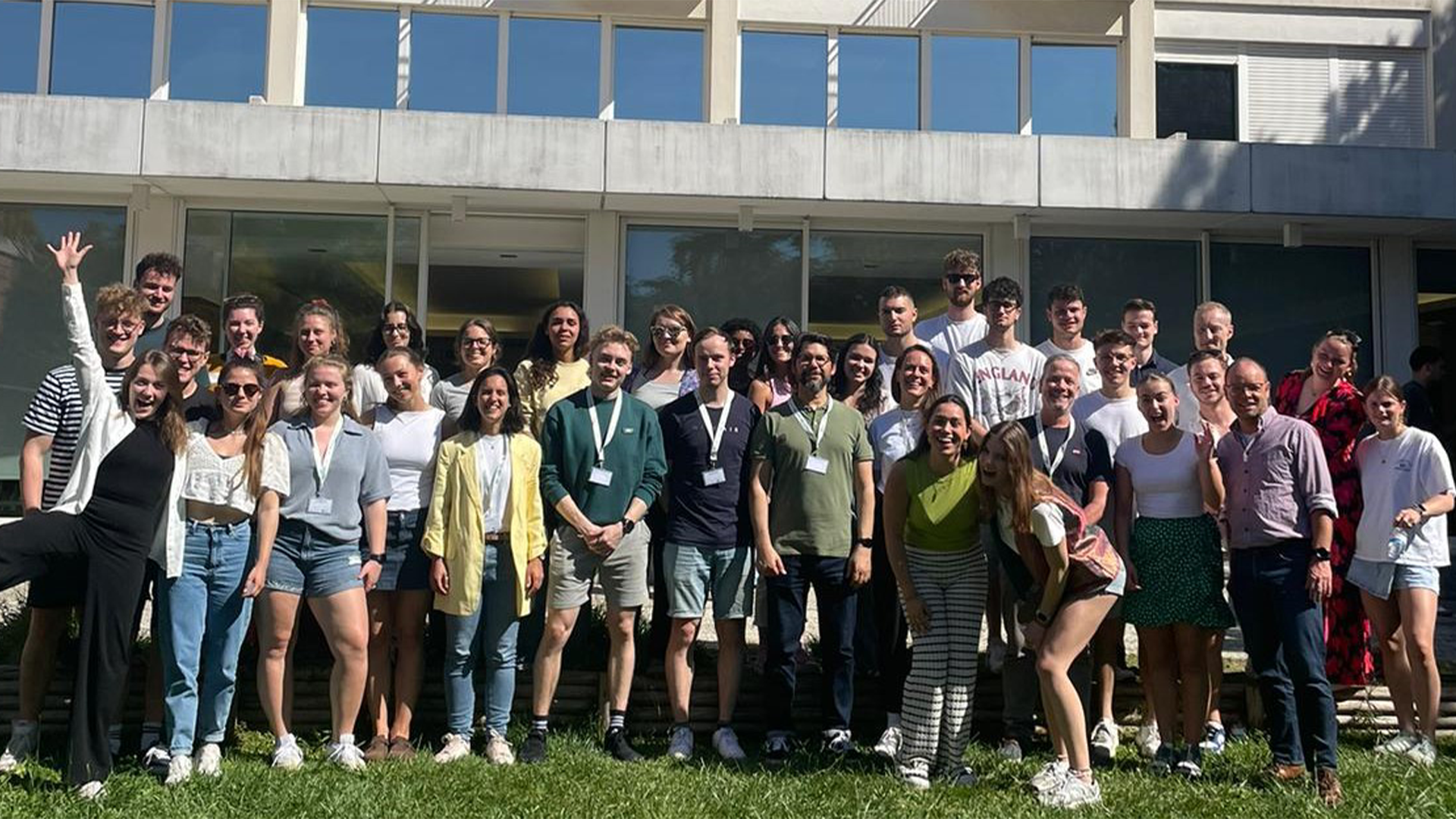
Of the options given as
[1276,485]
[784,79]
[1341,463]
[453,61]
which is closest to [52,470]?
[1276,485]

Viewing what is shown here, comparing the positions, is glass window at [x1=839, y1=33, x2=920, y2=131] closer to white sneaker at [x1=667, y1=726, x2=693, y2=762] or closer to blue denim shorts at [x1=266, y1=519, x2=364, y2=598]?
white sneaker at [x1=667, y1=726, x2=693, y2=762]

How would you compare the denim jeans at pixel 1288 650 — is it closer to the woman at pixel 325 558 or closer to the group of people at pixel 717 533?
the group of people at pixel 717 533

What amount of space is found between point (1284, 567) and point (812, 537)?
224cm

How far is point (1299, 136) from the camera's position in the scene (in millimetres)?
14539

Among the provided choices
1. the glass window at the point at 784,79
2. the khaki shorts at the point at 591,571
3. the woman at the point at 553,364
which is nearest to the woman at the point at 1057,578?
the khaki shorts at the point at 591,571

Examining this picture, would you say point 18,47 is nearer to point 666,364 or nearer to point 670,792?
point 666,364

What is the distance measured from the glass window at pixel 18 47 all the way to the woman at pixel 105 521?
9.47 m

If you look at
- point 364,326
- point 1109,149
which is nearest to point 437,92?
point 364,326

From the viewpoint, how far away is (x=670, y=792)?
5402mm

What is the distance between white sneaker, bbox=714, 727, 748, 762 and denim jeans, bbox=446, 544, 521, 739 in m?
1.08

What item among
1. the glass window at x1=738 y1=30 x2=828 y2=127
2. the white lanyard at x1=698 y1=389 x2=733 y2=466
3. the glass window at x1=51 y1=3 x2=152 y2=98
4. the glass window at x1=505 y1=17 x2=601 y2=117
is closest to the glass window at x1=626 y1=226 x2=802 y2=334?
the glass window at x1=738 y1=30 x2=828 y2=127

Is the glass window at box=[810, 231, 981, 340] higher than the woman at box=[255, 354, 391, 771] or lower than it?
higher

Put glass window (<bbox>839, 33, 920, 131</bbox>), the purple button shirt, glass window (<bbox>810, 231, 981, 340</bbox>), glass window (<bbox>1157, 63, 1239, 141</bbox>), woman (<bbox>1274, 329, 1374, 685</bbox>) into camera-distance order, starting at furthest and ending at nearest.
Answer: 1. glass window (<bbox>1157, 63, 1239, 141</bbox>)
2. glass window (<bbox>839, 33, 920, 131</bbox>)
3. glass window (<bbox>810, 231, 981, 340</bbox>)
4. woman (<bbox>1274, 329, 1374, 685</bbox>)
5. the purple button shirt

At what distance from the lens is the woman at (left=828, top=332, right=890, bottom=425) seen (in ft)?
21.9
